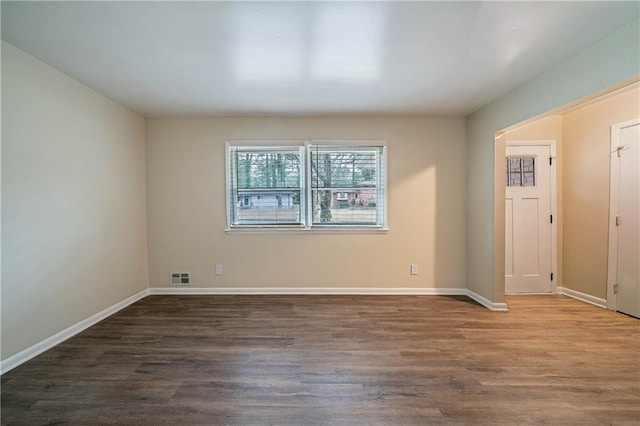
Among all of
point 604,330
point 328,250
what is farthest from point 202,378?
point 604,330

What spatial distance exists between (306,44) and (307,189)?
2.09 m

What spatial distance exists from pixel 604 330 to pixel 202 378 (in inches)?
150

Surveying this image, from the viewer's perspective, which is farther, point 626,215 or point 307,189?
point 307,189

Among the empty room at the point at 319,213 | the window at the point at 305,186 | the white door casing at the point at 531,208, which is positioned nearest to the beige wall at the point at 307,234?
the empty room at the point at 319,213

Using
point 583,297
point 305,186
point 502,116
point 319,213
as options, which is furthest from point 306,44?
point 583,297

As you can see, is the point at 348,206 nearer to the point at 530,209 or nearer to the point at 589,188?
the point at 530,209

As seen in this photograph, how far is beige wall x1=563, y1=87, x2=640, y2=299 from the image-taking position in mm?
3475

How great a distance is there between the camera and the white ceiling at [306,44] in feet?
5.98

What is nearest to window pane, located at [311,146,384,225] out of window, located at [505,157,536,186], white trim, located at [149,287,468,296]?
white trim, located at [149,287,468,296]

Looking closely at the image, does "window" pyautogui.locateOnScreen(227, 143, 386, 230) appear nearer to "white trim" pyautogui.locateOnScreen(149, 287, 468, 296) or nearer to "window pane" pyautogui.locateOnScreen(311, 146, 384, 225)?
"window pane" pyautogui.locateOnScreen(311, 146, 384, 225)

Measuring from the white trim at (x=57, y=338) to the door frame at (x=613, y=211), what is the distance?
5905 millimetres

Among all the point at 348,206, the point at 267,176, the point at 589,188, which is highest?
the point at 267,176

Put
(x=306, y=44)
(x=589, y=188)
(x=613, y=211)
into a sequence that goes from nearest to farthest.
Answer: (x=306, y=44), (x=613, y=211), (x=589, y=188)

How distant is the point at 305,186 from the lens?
4.05 metres
